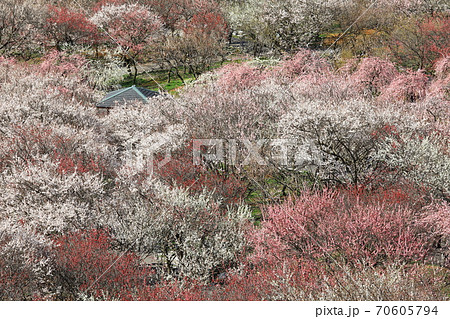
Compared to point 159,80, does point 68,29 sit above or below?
above

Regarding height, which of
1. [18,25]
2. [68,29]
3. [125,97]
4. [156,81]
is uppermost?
[18,25]

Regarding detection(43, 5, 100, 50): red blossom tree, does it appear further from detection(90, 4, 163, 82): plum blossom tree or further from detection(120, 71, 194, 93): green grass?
detection(120, 71, 194, 93): green grass

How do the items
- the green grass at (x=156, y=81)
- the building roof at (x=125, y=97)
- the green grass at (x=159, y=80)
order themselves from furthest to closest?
the green grass at (x=159, y=80) < the green grass at (x=156, y=81) < the building roof at (x=125, y=97)

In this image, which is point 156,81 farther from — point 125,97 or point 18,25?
point 125,97

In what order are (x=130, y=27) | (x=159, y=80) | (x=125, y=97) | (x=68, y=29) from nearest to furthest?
1. (x=125, y=97)
2. (x=159, y=80)
3. (x=68, y=29)
4. (x=130, y=27)

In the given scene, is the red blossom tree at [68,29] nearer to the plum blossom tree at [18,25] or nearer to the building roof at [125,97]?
the plum blossom tree at [18,25]

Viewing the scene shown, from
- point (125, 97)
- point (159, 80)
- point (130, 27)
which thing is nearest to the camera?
point (125, 97)

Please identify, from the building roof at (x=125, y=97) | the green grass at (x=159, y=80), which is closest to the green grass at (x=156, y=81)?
the green grass at (x=159, y=80)

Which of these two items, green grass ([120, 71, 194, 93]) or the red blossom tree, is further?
the red blossom tree

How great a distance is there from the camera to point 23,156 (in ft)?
64.3

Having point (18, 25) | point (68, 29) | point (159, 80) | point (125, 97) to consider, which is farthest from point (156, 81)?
point (125, 97)

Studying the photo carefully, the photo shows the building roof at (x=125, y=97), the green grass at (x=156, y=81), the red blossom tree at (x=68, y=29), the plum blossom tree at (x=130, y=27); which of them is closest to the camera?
the building roof at (x=125, y=97)

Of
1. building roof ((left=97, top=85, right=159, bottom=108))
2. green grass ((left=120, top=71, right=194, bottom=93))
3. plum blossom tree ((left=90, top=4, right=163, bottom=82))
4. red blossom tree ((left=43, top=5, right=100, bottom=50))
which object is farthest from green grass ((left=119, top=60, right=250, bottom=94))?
building roof ((left=97, top=85, right=159, bottom=108))

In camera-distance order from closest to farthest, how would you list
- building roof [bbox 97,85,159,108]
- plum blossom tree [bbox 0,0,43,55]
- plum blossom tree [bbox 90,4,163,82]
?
building roof [bbox 97,85,159,108] → plum blossom tree [bbox 0,0,43,55] → plum blossom tree [bbox 90,4,163,82]
